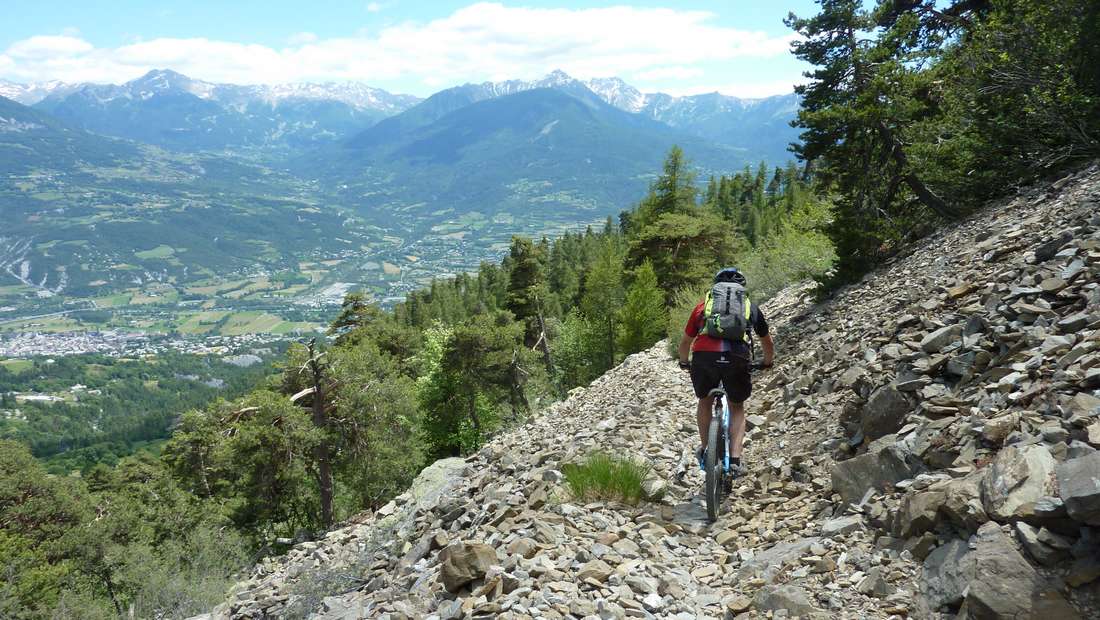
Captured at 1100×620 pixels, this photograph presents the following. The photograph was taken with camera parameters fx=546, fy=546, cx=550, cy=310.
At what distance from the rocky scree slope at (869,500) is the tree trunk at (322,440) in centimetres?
1090

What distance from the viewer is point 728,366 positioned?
618 centimetres

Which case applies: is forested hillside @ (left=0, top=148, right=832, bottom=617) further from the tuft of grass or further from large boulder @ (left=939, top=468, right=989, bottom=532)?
large boulder @ (left=939, top=468, right=989, bottom=532)

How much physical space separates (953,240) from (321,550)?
52.4 feet

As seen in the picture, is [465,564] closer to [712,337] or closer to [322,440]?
[712,337]

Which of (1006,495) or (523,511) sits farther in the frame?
(523,511)

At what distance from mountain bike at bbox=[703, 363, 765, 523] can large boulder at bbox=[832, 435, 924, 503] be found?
119 centimetres

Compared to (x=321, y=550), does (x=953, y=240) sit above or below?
above

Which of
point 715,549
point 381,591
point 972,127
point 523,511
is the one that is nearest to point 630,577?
point 715,549

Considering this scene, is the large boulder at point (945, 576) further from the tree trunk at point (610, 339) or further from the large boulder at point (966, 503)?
the tree trunk at point (610, 339)

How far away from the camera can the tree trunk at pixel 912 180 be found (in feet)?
45.4

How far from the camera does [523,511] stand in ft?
21.5

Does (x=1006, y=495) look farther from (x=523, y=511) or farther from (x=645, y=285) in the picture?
(x=645, y=285)

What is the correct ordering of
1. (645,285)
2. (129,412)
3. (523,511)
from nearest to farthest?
(523,511)
(645,285)
(129,412)

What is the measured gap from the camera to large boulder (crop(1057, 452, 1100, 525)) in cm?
300
